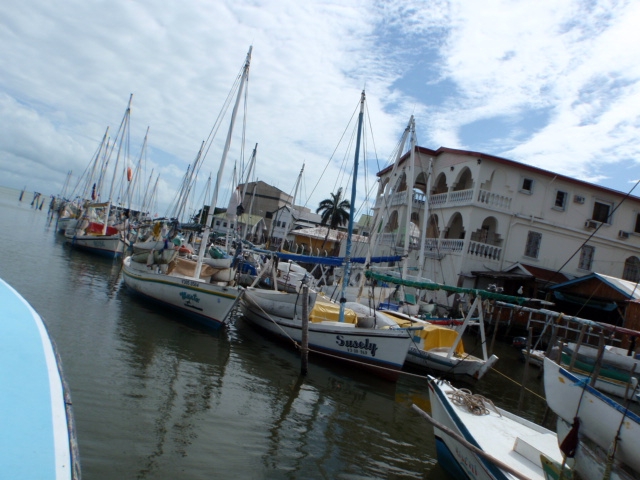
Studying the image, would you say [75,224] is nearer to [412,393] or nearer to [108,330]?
[108,330]

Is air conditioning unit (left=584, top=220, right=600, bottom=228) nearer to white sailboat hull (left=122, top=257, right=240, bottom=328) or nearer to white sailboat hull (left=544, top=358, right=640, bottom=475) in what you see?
white sailboat hull (left=122, top=257, right=240, bottom=328)

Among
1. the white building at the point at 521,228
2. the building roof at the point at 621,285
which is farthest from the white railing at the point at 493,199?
the building roof at the point at 621,285

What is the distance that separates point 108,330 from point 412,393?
9947 mm

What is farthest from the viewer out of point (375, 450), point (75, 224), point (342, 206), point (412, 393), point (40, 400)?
point (342, 206)

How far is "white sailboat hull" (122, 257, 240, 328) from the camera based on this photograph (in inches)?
690

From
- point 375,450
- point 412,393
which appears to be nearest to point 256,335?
point 412,393

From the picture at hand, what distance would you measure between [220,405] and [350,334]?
231 inches

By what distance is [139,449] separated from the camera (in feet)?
25.1

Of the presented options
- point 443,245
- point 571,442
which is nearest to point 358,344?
point 571,442

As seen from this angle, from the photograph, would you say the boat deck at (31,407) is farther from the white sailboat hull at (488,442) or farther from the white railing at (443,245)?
the white railing at (443,245)

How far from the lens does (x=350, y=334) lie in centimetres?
1512

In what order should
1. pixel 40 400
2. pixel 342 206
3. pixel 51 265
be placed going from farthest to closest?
pixel 342 206, pixel 51 265, pixel 40 400

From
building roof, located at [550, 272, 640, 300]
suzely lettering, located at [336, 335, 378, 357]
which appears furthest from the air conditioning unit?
suzely lettering, located at [336, 335, 378, 357]

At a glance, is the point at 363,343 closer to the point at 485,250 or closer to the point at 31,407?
the point at 31,407
